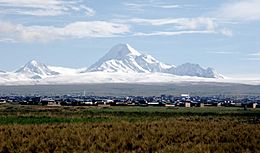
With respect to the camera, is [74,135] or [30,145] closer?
[30,145]

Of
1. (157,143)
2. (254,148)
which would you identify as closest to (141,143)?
(157,143)

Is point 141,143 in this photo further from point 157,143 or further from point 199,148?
point 199,148

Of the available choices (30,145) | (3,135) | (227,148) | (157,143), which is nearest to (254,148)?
(227,148)

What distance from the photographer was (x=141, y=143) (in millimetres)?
28875

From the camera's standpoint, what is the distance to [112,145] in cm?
2830

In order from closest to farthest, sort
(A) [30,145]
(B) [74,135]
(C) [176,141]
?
1. (A) [30,145]
2. (C) [176,141]
3. (B) [74,135]

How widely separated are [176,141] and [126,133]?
4781 mm

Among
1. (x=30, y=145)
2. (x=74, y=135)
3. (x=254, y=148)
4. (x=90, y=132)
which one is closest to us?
(x=254, y=148)

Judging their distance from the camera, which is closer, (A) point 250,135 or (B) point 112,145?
(B) point 112,145

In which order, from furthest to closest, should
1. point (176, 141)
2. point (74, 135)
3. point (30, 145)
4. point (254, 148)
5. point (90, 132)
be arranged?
point (90, 132), point (74, 135), point (176, 141), point (30, 145), point (254, 148)

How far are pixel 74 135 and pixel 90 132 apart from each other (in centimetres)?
242

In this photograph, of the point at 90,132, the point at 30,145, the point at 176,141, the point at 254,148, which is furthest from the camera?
the point at 90,132

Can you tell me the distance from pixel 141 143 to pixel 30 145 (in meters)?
5.06

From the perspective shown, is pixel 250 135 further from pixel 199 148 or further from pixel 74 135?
pixel 74 135
